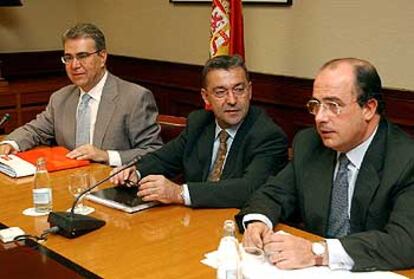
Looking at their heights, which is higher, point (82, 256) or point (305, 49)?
point (305, 49)

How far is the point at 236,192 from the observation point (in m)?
2.32

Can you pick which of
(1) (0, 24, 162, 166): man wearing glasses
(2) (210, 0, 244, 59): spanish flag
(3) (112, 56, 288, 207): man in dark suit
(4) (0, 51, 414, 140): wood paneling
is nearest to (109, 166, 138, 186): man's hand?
(3) (112, 56, 288, 207): man in dark suit

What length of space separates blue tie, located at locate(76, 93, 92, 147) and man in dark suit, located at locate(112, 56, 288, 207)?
626 mm

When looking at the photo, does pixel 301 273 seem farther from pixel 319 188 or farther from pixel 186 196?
pixel 186 196

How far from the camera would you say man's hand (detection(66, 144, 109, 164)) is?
9.63 ft

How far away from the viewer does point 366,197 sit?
6.40 feet

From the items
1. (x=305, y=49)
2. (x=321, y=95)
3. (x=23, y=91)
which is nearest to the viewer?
(x=321, y=95)

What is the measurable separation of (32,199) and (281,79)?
6.14 ft


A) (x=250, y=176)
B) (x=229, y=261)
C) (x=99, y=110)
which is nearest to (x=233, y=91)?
(x=250, y=176)

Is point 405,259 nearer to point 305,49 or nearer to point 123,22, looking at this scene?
point 305,49

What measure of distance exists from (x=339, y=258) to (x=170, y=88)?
10.1 feet

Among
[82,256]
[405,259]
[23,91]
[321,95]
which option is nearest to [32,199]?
[82,256]

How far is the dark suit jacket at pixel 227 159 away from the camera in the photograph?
90.6 inches

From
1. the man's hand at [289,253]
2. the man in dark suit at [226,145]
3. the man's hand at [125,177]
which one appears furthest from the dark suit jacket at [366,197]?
the man's hand at [125,177]
